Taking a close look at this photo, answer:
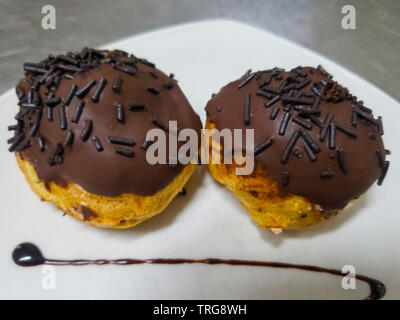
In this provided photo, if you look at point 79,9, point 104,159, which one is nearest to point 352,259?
point 104,159

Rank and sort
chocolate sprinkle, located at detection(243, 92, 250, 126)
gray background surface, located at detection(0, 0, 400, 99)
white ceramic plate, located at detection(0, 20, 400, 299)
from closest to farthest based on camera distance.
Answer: chocolate sprinkle, located at detection(243, 92, 250, 126), white ceramic plate, located at detection(0, 20, 400, 299), gray background surface, located at detection(0, 0, 400, 99)

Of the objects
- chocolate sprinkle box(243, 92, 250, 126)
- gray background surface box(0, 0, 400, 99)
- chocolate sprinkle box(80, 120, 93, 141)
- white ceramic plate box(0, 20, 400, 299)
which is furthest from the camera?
gray background surface box(0, 0, 400, 99)

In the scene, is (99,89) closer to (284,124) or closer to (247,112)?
(247,112)

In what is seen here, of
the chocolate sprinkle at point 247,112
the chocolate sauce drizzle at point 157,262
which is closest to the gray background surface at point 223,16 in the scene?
the chocolate sauce drizzle at point 157,262

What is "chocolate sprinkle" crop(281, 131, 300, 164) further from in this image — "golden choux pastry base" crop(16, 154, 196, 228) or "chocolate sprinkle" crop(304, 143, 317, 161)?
"golden choux pastry base" crop(16, 154, 196, 228)

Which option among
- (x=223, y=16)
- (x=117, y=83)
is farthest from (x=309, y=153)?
(x=223, y=16)

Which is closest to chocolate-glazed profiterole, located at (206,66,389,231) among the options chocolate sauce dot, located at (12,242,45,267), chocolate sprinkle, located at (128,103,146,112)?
chocolate sprinkle, located at (128,103,146,112)

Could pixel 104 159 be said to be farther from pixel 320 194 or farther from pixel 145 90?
pixel 320 194
